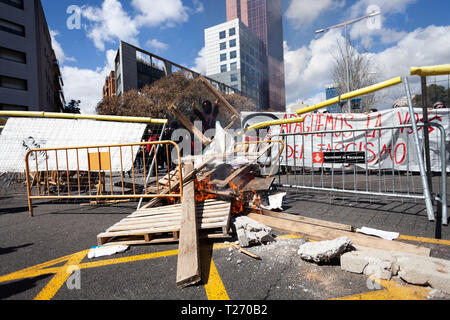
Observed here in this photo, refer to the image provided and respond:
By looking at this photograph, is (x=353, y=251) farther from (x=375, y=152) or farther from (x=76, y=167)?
(x=375, y=152)

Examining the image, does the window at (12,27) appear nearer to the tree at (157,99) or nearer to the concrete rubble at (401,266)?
the tree at (157,99)

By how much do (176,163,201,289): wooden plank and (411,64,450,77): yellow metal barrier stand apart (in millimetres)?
3417

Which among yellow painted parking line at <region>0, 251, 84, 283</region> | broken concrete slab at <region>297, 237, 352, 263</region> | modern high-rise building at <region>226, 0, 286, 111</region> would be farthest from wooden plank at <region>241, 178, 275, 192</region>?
modern high-rise building at <region>226, 0, 286, 111</region>

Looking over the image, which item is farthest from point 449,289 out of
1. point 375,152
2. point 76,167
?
point 375,152

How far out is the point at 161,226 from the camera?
3.05 m

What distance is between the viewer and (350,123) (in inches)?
349

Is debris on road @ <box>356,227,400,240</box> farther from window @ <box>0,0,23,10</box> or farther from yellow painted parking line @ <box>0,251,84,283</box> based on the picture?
window @ <box>0,0,23,10</box>

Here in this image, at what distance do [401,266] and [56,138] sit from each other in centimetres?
644

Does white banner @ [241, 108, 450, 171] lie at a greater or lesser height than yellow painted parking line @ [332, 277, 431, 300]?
greater

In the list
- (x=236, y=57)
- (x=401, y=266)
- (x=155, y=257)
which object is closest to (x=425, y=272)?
(x=401, y=266)

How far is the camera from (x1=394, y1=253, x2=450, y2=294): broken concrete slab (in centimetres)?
171

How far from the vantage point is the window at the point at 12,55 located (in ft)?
83.7

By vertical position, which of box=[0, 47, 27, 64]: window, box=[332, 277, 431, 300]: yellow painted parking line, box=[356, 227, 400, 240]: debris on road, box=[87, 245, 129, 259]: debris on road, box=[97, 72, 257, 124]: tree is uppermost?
box=[0, 47, 27, 64]: window

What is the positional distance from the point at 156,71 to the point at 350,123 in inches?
1533
